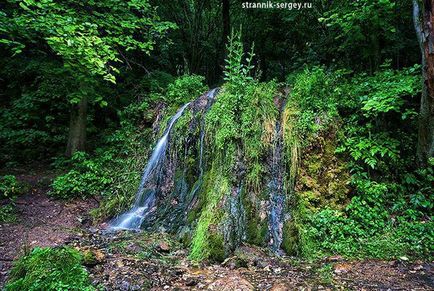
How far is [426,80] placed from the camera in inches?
174

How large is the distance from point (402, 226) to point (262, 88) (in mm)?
3238

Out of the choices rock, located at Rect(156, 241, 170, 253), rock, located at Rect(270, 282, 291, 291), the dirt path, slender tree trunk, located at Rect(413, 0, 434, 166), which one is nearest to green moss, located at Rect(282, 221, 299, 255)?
rock, located at Rect(270, 282, 291, 291)

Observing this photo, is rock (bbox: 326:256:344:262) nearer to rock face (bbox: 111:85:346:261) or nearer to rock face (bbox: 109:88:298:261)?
rock face (bbox: 111:85:346:261)

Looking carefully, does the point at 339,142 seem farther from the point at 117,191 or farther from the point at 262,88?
the point at 117,191

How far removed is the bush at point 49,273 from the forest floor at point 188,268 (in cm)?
25

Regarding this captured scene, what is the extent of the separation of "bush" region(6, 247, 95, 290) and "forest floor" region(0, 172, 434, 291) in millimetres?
255

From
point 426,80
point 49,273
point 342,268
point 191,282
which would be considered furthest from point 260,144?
point 49,273

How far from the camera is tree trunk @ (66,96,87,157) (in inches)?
298

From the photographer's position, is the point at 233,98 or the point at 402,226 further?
the point at 233,98

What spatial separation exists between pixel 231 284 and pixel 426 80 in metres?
4.05

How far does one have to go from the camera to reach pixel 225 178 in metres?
4.73

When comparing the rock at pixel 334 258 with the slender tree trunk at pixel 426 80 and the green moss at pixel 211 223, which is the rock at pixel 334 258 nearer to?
the green moss at pixel 211 223

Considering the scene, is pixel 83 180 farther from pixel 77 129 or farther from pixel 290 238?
pixel 290 238

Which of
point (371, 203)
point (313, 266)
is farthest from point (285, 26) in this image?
point (313, 266)
